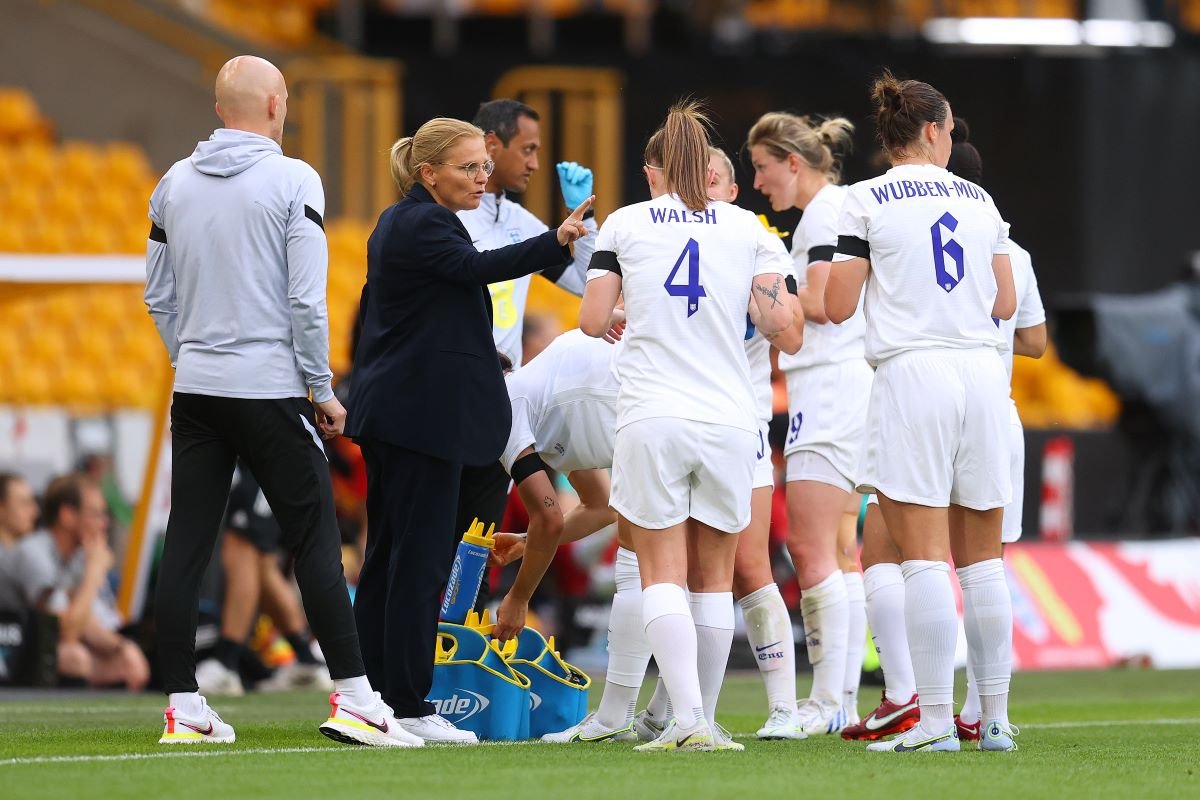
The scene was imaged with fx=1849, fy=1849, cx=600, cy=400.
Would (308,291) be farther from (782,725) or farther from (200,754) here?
(782,725)

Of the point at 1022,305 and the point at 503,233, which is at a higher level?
the point at 503,233

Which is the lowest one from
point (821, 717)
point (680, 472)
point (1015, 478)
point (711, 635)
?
point (821, 717)

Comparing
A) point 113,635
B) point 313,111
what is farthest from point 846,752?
point 313,111

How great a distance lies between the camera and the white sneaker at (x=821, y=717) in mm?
7273

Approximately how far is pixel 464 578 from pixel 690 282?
1.77 meters

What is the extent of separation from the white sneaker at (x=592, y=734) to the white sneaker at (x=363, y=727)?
0.72 m

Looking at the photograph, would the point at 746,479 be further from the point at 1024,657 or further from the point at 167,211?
the point at 1024,657

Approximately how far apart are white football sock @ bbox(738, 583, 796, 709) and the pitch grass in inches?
8.8

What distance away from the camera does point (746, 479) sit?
6.11 meters

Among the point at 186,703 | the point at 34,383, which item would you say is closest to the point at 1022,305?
the point at 186,703

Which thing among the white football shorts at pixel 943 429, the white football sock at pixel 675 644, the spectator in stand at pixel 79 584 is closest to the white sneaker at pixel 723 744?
the white football sock at pixel 675 644

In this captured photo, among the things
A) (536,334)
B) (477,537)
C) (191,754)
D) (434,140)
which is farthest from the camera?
(536,334)

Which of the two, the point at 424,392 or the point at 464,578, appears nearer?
the point at 424,392

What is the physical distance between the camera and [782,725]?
6.93 metres
